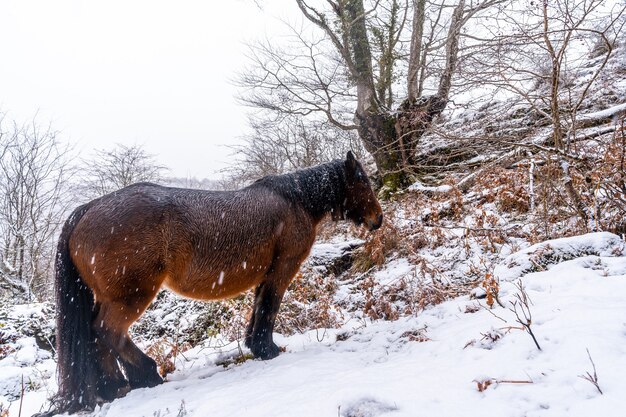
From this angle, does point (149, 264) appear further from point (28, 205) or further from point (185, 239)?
point (28, 205)

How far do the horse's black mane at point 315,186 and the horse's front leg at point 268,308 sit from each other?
742 millimetres

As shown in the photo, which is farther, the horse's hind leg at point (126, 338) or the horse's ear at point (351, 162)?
the horse's ear at point (351, 162)

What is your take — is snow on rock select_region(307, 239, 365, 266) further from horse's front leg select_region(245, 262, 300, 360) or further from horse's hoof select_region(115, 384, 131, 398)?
horse's hoof select_region(115, 384, 131, 398)

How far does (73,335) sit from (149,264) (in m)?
0.82

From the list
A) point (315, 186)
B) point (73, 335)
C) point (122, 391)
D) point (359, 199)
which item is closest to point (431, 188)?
point (359, 199)

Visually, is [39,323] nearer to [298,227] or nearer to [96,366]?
[96,366]

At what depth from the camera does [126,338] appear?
3043mm

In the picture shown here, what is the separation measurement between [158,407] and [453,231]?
5234mm

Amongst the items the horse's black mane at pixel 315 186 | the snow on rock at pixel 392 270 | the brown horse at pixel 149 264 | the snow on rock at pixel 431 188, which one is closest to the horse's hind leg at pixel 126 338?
the brown horse at pixel 149 264

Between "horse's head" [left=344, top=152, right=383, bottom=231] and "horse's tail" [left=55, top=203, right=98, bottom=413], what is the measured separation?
8.90ft

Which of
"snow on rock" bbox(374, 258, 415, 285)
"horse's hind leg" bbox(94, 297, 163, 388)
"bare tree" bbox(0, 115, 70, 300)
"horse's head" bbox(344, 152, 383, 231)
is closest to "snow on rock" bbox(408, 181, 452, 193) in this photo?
"snow on rock" bbox(374, 258, 415, 285)

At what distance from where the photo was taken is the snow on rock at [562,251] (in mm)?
3434

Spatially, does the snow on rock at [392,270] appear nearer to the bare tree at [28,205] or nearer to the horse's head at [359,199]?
the horse's head at [359,199]

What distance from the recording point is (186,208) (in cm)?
326
